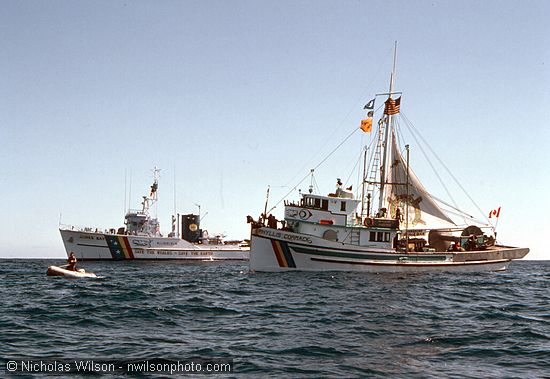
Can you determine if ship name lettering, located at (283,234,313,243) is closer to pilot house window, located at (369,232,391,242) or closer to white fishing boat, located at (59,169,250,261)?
pilot house window, located at (369,232,391,242)

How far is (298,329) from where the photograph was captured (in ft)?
50.1

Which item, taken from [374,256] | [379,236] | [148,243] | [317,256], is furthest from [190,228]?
[374,256]

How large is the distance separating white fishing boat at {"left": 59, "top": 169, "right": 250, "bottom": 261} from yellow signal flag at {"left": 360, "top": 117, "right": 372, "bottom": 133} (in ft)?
118

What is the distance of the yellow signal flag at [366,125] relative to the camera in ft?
144

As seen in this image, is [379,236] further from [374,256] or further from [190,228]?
[190,228]

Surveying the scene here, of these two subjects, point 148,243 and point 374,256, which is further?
point 148,243

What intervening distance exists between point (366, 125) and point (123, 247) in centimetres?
3875

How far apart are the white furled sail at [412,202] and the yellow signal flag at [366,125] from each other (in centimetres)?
593

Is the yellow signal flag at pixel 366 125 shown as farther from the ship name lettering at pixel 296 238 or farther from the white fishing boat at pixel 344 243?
the ship name lettering at pixel 296 238

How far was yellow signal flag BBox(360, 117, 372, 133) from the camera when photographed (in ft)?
144

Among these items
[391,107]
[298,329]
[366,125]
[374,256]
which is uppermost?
[391,107]

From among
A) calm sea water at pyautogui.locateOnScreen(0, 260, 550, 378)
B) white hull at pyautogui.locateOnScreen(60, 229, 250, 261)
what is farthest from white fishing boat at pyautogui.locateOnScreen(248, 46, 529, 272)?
white hull at pyautogui.locateOnScreen(60, 229, 250, 261)

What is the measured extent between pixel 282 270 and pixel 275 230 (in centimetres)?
311

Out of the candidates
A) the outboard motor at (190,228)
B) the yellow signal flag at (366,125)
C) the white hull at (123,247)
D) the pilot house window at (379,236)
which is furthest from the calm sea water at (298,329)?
the outboard motor at (190,228)
